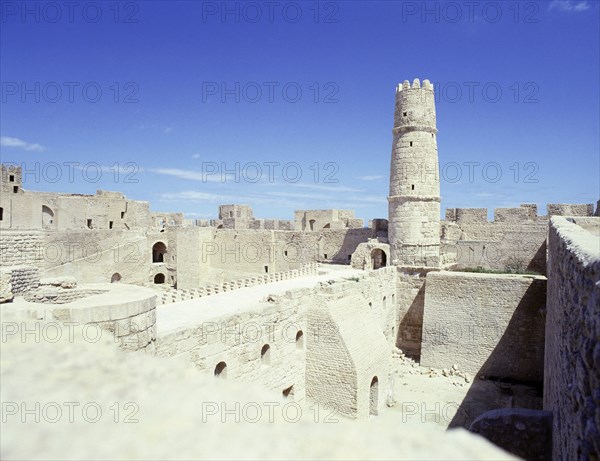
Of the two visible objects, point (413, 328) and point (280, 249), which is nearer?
point (413, 328)

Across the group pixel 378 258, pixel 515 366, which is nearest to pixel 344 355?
pixel 515 366

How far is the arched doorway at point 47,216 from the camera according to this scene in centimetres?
2728

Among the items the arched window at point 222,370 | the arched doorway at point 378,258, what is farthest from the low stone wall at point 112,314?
the arched doorway at point 378,258

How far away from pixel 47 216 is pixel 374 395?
24.2 m

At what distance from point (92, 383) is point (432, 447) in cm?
260

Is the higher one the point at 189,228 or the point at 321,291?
the point at 189,228

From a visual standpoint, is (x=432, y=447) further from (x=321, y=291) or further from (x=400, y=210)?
(x=400, y=210)

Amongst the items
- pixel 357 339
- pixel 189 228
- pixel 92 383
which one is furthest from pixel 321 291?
pixel 189 228

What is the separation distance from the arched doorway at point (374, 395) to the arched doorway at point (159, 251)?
21.6m

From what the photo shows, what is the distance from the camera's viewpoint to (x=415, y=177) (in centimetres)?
1878

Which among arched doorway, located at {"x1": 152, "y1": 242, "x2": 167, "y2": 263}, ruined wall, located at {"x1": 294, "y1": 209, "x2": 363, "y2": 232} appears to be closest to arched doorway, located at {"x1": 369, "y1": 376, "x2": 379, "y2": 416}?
ruined wall, located at {"x1": 294, "y1": 209, "x2": 363, "y2": 232}

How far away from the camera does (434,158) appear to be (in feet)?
62.5

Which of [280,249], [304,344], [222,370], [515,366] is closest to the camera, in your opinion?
[222,370]

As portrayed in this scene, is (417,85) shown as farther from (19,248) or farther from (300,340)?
(19,248)
